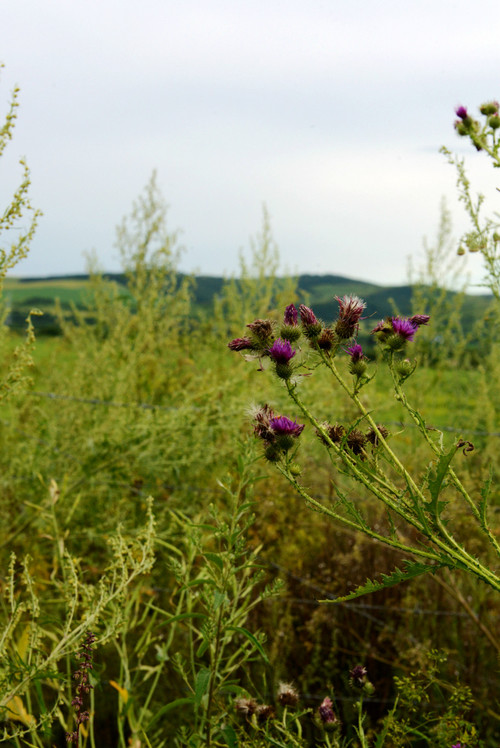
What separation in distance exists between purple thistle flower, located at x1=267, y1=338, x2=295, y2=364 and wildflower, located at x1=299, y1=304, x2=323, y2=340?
0.19ft

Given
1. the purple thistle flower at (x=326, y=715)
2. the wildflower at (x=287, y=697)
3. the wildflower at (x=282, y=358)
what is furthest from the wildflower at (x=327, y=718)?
the wildflower at (x=282, y=358)

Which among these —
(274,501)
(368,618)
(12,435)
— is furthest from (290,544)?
(12,435)

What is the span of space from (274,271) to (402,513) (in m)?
→ 5.33

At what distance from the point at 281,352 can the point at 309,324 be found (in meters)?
0.10

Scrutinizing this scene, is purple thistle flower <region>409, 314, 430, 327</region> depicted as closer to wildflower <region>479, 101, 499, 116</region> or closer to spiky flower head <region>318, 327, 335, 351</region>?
spiky flower head <region>318, 327, 335, 351</region>

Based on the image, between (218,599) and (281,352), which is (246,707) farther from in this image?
(281,352)

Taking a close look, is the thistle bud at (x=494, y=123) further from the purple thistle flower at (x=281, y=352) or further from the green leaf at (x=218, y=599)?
the green leaf at (x=218, y=599)

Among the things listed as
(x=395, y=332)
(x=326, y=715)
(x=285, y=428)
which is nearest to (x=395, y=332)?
(x=395, y=332)

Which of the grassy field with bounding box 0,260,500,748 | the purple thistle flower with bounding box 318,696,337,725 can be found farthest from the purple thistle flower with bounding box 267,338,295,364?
the grassy field with bounding box 0,260,500,748

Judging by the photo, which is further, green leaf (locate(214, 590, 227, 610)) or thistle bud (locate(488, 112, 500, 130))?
thistle bud (locate(488, 112, 500, 130))

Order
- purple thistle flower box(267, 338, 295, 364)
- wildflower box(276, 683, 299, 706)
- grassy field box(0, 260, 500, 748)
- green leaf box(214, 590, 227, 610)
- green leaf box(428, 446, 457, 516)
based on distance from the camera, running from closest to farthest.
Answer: green leaf box(428, 446, 457, 516) → purple thistle flower box(267, 338, 295, 364) → green leaf box(214, 590, 227, 610) → wildflower box(276, 683, 299, 706) → grassy field box(0, 260, 500, 748)

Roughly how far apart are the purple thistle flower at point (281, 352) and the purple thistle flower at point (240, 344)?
5cm

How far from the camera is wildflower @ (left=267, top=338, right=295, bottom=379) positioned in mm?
1278

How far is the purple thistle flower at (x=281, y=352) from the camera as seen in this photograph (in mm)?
1277
